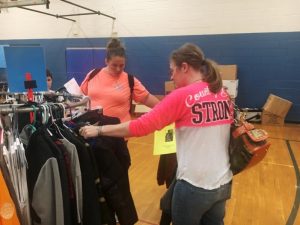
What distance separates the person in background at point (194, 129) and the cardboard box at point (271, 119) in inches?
200

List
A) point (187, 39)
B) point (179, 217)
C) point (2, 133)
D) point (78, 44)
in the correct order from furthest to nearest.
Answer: point (78, 44) → point (187, 39) → point (179, 217) → point (2, 133)

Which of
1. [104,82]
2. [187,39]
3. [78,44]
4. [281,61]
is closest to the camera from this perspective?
[104,82]

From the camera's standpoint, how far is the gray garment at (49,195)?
1.23m

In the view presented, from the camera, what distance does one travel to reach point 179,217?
145cm

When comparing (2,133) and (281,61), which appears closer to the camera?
(2,133)

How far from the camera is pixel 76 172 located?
1332mm

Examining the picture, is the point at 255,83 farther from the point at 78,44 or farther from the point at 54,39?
the point at 54,39

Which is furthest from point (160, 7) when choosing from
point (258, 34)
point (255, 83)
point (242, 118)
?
point (242, 118)

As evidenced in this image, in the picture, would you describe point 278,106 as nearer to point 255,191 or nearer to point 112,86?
point 255,191

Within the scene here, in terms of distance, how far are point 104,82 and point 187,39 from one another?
493 cm

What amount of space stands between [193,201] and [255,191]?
2.06 meters

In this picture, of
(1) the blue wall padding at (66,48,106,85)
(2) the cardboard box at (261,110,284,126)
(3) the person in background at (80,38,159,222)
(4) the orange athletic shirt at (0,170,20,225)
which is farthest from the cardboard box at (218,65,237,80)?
(4) the orange athletic shirt at (0,170,20,225)

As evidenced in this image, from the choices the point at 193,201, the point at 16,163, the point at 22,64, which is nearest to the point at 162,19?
the point at 22,64

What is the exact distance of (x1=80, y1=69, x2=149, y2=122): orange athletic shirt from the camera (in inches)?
88.4
